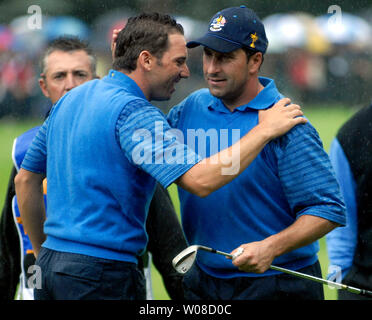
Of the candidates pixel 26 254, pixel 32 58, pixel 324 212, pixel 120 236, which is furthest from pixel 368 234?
pixel 32 58

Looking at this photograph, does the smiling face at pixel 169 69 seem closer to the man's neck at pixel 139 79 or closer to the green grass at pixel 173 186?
the man's neck at pixel 139 79

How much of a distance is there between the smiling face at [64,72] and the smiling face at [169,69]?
52.6 inches

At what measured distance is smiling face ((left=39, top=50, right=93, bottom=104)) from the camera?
4894mm

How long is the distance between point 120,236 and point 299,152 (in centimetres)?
89

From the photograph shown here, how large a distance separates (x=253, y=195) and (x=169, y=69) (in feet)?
2.37

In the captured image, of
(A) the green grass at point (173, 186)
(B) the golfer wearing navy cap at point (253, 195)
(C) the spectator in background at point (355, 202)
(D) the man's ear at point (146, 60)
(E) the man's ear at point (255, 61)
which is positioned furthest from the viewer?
(A) the green grass at point (173, 186)

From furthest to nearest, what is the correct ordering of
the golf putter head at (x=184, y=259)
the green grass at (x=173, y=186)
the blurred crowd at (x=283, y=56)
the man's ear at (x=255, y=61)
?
the blurred crowd at (x=283, y=56) < the green grass at (x=173, y=186) < the man's ear at (x=255, y=61) < the golf putter head at (x=184, y=259)

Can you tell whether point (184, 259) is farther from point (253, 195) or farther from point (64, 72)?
point (64, 72)

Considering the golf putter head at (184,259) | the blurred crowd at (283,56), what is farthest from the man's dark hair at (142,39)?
the blurred crowd at (283,56)

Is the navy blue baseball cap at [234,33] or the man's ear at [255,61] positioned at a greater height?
the navy blue baseball cap at [234,33]

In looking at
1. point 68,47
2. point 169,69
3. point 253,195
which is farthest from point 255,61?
point 68,47

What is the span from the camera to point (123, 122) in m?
3.25

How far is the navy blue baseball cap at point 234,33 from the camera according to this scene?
3619mm
